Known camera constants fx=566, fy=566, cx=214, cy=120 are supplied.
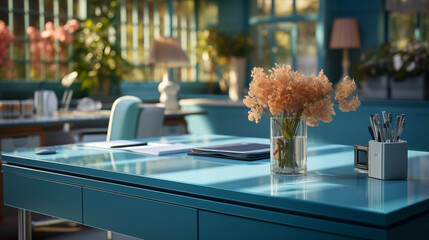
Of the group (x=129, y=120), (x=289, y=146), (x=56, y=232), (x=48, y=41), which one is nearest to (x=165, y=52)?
(x=48, y=41)

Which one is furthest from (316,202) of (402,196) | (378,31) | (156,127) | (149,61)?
(378,31)

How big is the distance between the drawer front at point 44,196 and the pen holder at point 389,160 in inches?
38.2

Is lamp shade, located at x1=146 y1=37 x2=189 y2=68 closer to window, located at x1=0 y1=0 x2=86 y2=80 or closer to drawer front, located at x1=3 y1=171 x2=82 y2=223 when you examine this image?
window, located at x1=0 y1=0 x2=86 y2=80

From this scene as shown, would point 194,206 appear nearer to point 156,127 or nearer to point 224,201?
point 224,201

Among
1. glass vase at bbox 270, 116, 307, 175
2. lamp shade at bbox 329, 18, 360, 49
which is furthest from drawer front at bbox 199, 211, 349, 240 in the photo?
lamp shade at bbox 329, 18, 360, 49

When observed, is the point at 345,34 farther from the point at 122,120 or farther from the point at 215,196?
the point at 215,196

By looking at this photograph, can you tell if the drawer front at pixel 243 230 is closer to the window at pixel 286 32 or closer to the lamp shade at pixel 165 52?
the lamp shade at pixel 165 52

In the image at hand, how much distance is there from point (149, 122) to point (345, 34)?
452 cm

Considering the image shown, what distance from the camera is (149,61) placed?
18.5ft

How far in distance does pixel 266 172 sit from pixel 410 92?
3.97 metres

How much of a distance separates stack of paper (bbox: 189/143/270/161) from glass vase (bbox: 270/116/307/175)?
0.29 m

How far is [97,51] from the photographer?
628cm

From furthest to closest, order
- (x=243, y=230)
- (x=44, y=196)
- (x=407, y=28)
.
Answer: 1. (x=407, y=28)
2. (x=44, y=196)
3. (x=243, y=230)

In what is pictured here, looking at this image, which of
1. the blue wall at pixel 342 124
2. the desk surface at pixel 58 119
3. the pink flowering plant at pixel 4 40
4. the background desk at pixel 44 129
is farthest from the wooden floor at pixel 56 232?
the blue wall at pixel 342 124
